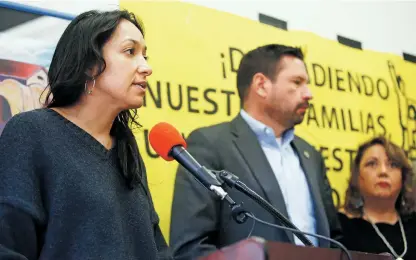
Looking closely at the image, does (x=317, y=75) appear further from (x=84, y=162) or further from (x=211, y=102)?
(x=84, y=162)

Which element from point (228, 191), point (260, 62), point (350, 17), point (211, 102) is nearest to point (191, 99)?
point (211, 102)

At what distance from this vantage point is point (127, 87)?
5.79ft

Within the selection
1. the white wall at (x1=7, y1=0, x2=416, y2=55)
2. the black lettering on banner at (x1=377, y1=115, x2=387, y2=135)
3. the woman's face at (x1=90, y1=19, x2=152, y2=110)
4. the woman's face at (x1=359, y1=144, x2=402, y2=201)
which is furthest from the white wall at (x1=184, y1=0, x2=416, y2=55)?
the woman's face at (x1=90, y1=19, x2=152, y2=110)

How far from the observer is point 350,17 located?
3422 millimetres

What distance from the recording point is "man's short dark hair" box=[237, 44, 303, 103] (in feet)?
9.31

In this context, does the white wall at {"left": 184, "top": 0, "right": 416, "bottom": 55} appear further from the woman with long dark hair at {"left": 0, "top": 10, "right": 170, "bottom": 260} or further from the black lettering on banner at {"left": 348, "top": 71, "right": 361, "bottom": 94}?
the woman with long dark hair at {"left": 0, "top": 10, "right": 170, "bottom": 260}

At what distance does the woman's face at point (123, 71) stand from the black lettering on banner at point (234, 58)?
1083mm

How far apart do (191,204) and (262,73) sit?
2.48 feet

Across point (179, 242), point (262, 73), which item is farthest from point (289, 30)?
point (179, 242)

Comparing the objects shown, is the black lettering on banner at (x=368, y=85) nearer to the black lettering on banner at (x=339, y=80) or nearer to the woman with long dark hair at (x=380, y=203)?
the black lettering on banner at (x=339, y=80)

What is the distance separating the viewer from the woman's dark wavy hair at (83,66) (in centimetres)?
173

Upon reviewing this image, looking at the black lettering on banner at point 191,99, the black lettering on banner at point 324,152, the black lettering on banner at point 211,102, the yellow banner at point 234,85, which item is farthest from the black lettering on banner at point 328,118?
the black lettering on banner at point 191,99

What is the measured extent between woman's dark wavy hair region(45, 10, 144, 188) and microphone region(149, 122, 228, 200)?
167mm

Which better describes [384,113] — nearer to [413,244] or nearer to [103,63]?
[413,244]
